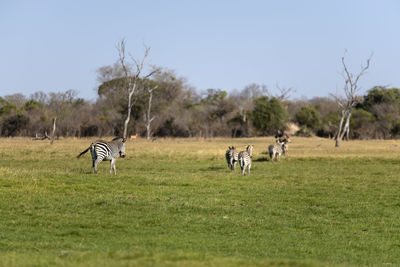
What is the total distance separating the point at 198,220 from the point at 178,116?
69703 millimetres

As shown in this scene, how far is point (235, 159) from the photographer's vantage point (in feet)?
84.2

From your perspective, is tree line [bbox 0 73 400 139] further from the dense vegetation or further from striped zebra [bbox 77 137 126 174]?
striped zebra [bbox 77 137 126 174]

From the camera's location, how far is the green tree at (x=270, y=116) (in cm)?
7819

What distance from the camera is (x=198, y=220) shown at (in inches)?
534

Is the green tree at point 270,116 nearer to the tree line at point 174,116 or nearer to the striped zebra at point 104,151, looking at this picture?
the tree line at point 174,116

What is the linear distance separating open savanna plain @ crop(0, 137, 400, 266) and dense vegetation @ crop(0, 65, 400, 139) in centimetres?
5032

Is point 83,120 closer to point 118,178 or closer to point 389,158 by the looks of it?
point 389,158

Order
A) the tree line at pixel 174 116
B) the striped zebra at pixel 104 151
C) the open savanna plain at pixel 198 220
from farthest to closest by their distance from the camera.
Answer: the tree line at pixel 174 116, the striped zebra at pixel 104 151, the open savanna plain at pixel 198 220

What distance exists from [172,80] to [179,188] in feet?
A: 260

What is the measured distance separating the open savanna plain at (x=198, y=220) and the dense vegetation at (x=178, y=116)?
50.3 meters

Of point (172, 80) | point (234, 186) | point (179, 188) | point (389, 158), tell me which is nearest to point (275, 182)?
point (234, 186)

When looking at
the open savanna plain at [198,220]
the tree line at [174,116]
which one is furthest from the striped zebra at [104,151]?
the tree line at [174,116]

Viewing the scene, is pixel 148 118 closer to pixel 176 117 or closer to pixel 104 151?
pixel 176 117

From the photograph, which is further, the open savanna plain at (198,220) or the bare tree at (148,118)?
the bare tree at (148,118)
